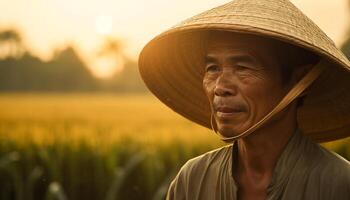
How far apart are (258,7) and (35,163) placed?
3.05 metres

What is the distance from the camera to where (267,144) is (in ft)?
7.00

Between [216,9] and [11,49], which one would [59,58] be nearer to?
[11,49]

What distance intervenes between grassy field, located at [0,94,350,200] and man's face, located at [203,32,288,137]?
7.72ft

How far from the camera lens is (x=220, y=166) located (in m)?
2.23

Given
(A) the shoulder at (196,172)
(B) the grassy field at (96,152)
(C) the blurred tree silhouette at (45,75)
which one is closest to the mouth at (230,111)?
(A) the shoulder at (196,172)

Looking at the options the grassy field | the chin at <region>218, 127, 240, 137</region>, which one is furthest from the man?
the grassy field

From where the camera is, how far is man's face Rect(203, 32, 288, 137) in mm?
2012

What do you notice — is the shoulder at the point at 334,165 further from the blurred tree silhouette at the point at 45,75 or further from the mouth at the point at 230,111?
the blurred tree silhouette at the point at 45,75

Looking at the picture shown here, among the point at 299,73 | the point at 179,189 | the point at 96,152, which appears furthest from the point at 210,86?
the point at 96,152

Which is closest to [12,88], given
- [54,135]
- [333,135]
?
[54,135]

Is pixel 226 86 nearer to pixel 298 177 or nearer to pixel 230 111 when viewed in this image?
pixel 230 111

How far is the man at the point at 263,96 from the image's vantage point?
2.00 m

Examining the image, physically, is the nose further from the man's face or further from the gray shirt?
the gray shirt

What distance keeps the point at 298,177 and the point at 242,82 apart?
330mm
